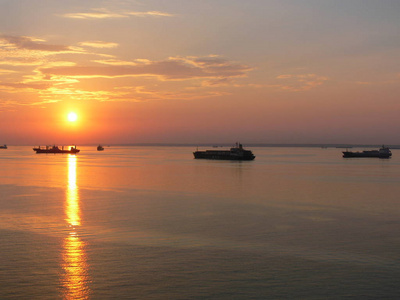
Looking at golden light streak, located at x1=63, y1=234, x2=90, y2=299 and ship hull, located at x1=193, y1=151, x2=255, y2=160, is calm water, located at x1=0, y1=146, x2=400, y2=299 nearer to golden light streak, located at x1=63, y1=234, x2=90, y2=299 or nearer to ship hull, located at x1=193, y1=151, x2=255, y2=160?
golden light streak, located at x1=63, y1=234, x2=90, y2=299

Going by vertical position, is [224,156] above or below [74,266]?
above

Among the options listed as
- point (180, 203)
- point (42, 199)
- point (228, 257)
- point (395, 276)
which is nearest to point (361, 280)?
point (395, 276)

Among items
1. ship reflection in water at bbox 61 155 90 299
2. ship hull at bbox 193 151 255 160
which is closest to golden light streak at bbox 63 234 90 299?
ship reflection in water at bbox 61 155 90 299

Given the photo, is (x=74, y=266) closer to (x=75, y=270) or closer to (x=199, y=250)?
(x=75, y=270)

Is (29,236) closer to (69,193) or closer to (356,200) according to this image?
(69,193)

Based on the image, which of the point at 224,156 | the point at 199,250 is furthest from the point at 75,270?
the point at 224,156

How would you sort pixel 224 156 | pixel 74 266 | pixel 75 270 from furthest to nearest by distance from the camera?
1. pixel 224 156
2. pixel 74 266
3. pixel 75 270

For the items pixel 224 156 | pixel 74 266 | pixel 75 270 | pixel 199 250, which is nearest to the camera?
pixel 75 270

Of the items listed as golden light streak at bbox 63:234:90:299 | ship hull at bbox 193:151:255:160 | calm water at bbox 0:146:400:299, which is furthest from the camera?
ship hull at bbox 193:151:255:160

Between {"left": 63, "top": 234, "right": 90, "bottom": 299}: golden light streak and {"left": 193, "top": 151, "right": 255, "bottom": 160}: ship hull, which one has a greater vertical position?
{"left": 193, "top": 151, "right": 255, "bottom": 160}: ship hull

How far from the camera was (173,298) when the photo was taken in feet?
51.1

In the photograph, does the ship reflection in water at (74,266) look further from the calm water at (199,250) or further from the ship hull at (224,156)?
the ship hull at (224,156)

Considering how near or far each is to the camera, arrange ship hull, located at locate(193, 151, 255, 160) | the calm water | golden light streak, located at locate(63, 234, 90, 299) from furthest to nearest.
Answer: ship hull, located at locate(193, 151, 255, 160) → the calm water → golden light streak, located at locate(63, 234, 90, 299)

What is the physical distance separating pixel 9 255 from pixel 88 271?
193 inches
